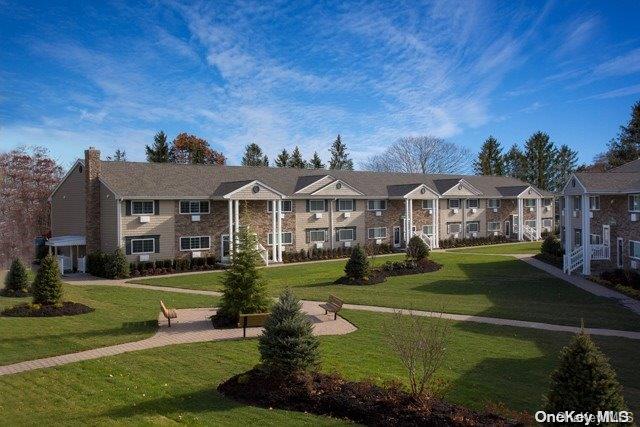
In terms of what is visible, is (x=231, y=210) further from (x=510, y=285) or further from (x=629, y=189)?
(x=629, y=189)

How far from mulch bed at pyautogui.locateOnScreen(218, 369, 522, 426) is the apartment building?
55.8ft

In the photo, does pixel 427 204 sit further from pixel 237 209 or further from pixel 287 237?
pixel 237 209

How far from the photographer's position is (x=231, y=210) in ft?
120

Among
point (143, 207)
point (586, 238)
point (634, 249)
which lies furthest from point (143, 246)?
point (634, 249)

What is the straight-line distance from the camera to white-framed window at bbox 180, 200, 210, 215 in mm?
35812

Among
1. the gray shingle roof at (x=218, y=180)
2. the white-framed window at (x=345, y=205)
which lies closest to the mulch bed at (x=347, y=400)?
the gray shingle roof at (x=218, y=180)

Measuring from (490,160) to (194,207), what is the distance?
62.8 meters

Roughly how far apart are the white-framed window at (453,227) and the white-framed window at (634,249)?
24021 mm

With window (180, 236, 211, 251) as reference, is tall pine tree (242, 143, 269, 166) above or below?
above

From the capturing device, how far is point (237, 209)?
36094 mm

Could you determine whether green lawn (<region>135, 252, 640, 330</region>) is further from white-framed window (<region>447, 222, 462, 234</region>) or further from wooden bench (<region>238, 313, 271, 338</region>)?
→ white-framed window (<region>447, 222, 462, 234</region>)

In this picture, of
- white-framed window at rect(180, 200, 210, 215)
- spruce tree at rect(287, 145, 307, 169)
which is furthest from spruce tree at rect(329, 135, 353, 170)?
white-framed window at rect(180, 200, 210, 215)

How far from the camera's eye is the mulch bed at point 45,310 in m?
18.3

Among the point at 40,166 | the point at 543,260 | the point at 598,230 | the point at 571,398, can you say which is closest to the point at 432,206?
the point at 543,260
